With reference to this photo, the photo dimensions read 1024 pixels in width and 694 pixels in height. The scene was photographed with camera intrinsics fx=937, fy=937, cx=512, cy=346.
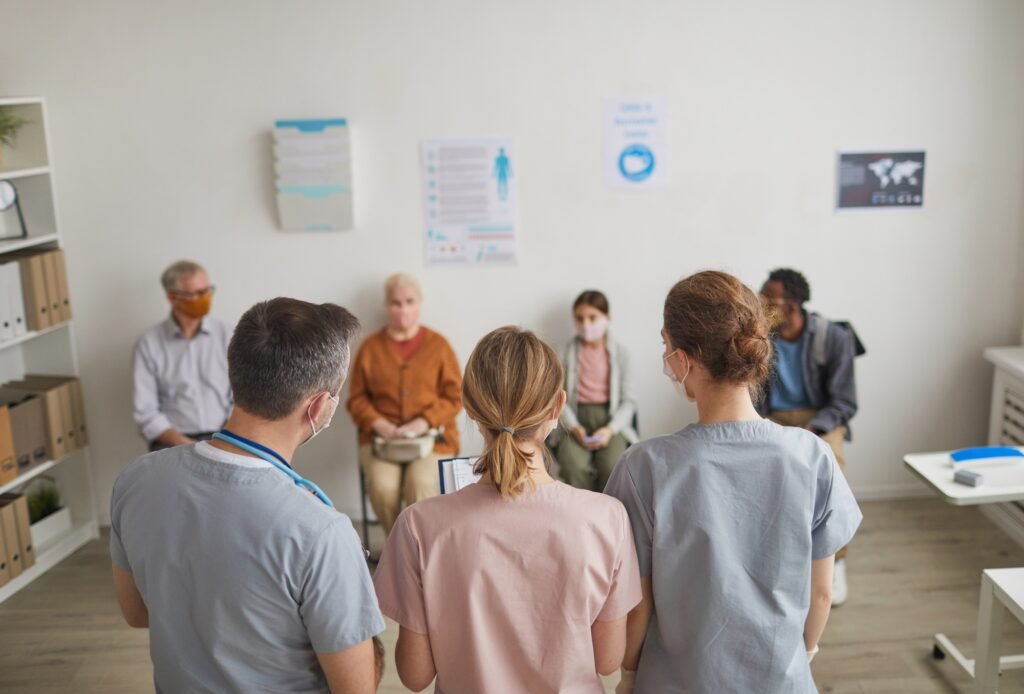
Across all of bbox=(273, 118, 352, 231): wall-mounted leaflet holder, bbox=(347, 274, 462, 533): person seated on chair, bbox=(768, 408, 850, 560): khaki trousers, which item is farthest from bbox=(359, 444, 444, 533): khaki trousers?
bbox=(768, 408, 850, 560): khaki trousers

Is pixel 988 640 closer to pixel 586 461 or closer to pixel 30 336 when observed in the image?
pixel 586 461

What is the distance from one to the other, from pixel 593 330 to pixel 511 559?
269 cm

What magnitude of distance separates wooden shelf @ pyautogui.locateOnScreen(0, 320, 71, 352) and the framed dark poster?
3.68 m

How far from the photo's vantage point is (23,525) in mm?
3975

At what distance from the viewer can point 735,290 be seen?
1843 mm

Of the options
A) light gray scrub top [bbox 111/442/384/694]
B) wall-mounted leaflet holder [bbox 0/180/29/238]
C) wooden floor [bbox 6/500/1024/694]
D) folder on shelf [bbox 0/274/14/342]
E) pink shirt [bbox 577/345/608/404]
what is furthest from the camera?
pink shirt [bbox 577/345/608/404]

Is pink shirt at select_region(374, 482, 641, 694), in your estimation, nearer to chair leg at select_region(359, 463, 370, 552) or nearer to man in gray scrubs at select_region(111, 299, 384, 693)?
man in gray scrubs at select_region(111, 299, 384, 693)

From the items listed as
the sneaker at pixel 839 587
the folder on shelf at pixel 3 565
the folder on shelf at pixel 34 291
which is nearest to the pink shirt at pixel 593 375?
the sneaker at pixel 839 587

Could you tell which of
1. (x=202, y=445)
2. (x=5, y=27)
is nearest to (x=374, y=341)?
(x=5, y=27)

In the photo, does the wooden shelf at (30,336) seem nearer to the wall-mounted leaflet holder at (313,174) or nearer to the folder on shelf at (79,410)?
the folder on shelf at (79,410)

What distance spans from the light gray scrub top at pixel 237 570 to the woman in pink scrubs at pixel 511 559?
12 cm

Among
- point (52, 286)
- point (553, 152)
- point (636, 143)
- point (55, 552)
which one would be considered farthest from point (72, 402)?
point (636, 143)

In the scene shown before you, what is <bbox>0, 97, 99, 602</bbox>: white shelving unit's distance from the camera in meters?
4.13

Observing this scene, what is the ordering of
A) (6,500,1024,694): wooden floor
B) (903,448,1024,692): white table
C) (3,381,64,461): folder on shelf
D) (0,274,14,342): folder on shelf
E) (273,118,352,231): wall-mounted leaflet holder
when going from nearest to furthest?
(903,448,1024,692): white table
(6,500,1024,694): wooden floor
(0,274,14,342): folder on shelf
(3,381,64,461): folder on shelf
(273,118,352,231): wall-mounted leaflet holder
